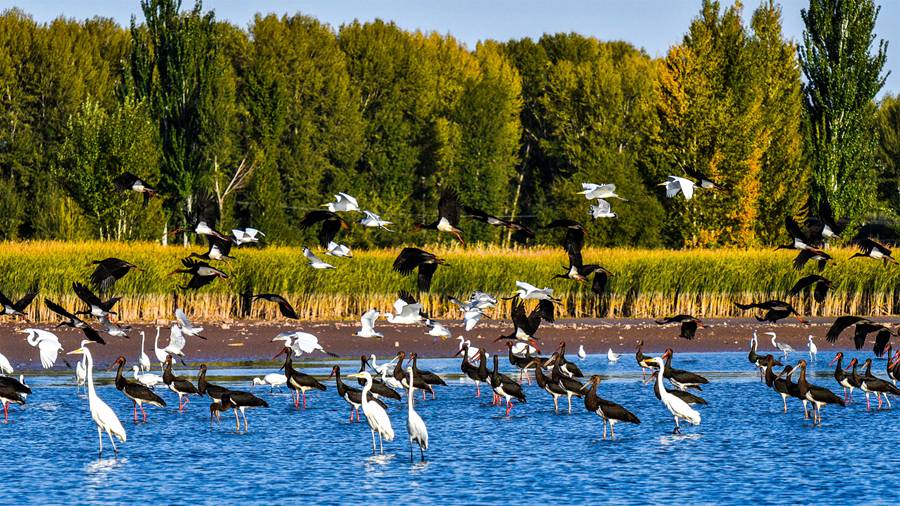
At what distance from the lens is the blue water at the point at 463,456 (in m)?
17.8

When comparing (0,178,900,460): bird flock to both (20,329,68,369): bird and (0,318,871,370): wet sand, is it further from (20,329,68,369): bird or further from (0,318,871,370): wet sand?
(0,318,871,370): wet sand

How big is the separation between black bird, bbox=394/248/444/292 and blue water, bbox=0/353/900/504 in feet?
8.64

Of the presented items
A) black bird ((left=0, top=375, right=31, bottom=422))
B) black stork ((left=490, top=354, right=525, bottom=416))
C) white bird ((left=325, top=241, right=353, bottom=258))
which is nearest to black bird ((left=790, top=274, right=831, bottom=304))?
black stork ((left=490, top=354, right=525, bottom=416))

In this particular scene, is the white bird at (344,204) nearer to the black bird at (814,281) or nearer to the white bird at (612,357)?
the black bird at (814,281)

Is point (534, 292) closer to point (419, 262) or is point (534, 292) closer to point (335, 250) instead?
point (335, 250)

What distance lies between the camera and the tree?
60188 millimetres

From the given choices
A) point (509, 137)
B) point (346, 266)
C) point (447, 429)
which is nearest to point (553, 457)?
point (447, 429)

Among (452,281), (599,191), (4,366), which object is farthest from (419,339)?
(599,191)

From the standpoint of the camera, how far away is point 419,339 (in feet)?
125

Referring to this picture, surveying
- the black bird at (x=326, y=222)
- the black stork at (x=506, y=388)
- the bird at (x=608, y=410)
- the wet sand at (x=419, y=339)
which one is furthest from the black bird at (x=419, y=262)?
the wet sand at (x=419, y=339)

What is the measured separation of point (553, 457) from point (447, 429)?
3317mm

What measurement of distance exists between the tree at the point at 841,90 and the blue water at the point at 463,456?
33.7 m

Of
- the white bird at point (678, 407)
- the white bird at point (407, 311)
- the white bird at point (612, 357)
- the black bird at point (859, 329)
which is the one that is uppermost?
the black bird at point (859, 329)

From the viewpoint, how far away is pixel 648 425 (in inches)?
947
